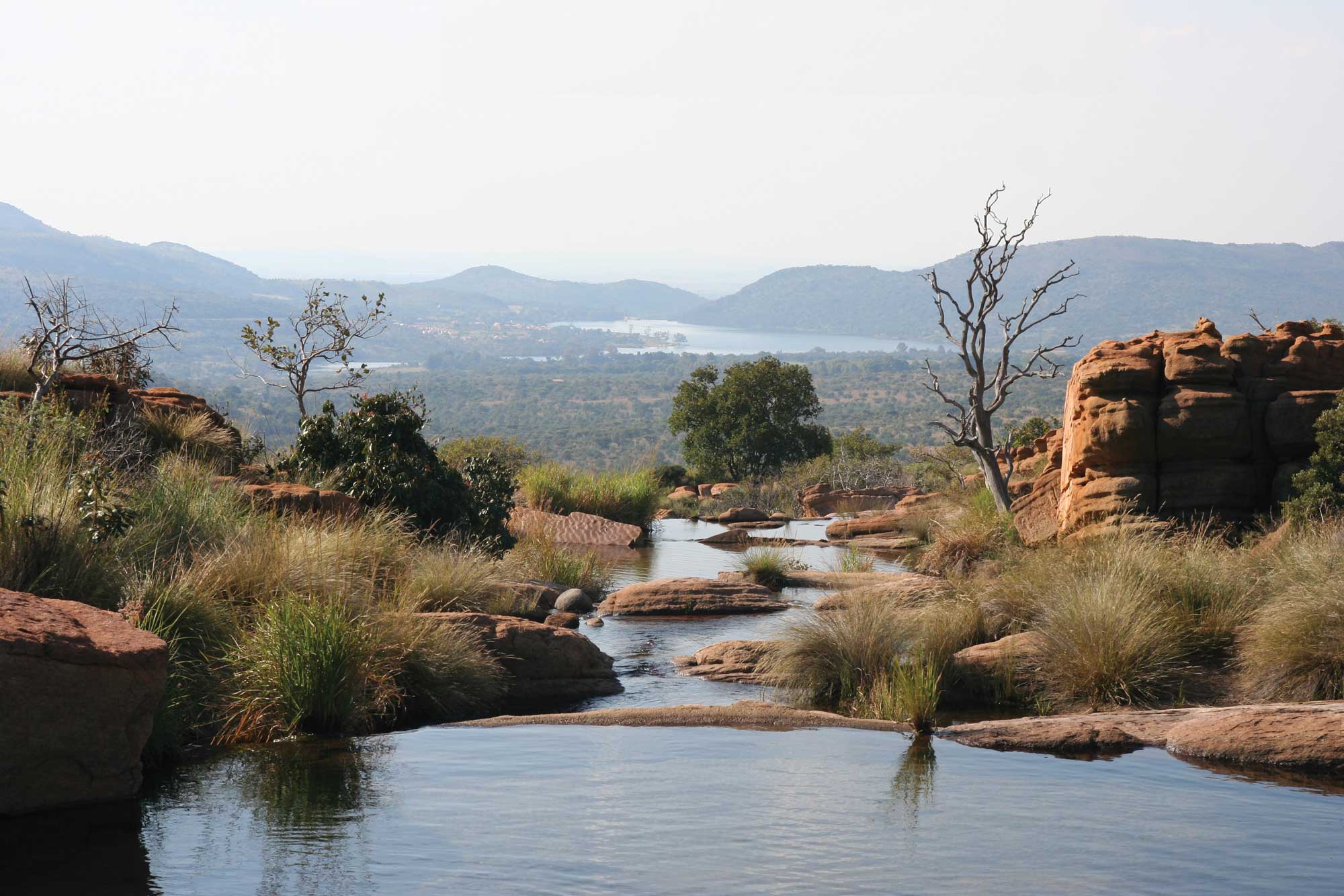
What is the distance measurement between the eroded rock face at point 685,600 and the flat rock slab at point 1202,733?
6096 millimetres

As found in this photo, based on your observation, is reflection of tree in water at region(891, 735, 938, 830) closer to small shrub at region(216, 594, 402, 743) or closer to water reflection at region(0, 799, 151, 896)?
small shrub at region(216, 594, 402, 743)

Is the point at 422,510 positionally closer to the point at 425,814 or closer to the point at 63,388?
the point at 63,388

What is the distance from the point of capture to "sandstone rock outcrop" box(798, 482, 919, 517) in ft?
107

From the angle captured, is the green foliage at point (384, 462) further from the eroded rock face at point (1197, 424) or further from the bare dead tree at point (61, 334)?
the eroded rock face at point (1197, 424)

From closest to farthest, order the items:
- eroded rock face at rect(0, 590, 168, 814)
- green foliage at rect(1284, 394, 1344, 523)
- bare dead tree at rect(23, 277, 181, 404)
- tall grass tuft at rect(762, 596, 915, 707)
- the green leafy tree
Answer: eroded rock face at rect(0, 590, 168, 814) → tall grass tuft at rect(762, 596, 915, 707) → green foliage at rect(1284, 394, 1344, 523) → bare dead tree at rect(23, 277, 181, 404) → the green leafy tree

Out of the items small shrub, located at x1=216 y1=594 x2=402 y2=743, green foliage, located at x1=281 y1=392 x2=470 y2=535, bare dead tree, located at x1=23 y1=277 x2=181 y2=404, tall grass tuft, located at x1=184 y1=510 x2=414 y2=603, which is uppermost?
bare dead tree, located at x1=23 y1=277 x2=181 y2=404

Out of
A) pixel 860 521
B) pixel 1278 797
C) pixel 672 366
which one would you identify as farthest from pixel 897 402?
pixel 1278 797

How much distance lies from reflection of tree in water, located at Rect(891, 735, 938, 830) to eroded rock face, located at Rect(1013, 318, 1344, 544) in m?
6.74

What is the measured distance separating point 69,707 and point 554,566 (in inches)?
403

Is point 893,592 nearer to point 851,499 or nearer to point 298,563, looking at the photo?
point 298,563

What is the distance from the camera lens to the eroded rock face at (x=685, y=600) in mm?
15266

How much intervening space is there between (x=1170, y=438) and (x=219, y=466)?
12076 millimetres

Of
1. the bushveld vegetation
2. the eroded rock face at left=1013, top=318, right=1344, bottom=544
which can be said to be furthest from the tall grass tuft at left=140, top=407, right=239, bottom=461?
the eroded rock face at left=1013, top=318, right=1344, bottom=544

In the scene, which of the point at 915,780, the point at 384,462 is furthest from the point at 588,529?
the point at 915,780
